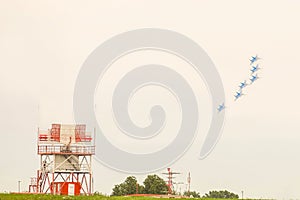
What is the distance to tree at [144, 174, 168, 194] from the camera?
10188 centimetres

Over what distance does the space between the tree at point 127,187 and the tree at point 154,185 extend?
186 centimetres

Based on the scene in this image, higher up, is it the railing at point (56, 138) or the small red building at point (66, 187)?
the railing at point (56, 138)

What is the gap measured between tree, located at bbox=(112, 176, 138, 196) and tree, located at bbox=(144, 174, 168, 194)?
6.11 ft

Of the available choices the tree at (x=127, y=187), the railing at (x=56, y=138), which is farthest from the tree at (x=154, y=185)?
the railing at (x=56, y=138)

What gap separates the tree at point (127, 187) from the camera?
4048 inches

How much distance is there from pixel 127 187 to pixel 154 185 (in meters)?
4.18

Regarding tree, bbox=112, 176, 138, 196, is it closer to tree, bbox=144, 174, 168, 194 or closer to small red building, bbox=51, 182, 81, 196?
tree, bbox=144, 174, 168, 194

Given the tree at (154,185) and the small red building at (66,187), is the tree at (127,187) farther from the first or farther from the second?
the small red building at (66,187)

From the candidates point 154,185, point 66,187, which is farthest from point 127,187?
point 66,187

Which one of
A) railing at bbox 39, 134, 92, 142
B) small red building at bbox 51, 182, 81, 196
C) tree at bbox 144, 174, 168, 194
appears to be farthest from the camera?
tree at bbox 144, 174, 168, 194

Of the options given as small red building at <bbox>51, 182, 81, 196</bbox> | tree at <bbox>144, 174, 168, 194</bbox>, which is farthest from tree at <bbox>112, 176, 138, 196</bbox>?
small red building at <bbox>51, 182, 81, 196</bbox>

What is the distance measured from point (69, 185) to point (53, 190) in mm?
2061

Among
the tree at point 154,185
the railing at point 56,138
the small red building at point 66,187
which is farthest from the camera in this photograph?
the tree at point 154,185

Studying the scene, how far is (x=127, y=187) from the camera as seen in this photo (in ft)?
340
